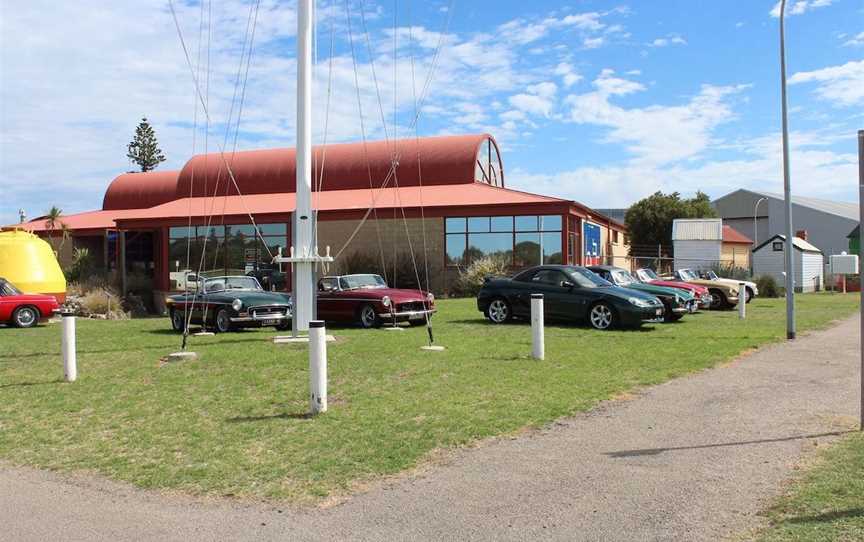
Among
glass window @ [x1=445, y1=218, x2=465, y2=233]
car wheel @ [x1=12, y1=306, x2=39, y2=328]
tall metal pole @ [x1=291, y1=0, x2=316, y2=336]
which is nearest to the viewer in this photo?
tall metal pole @ [x1=291, y1=0, x2=316, y2=336]

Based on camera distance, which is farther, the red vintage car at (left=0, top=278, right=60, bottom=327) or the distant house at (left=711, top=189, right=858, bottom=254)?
the distant house at (left=711, top=189, right=858, bottom=254)

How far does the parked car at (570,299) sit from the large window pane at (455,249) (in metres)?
14.3

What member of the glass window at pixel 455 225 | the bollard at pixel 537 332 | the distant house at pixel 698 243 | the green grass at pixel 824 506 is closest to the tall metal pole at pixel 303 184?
the bollard at pixel 537 332

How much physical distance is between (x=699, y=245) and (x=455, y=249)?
16188 millimetres

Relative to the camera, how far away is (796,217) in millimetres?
73500

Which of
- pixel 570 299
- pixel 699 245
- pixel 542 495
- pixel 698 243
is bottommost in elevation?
pixel 542 495

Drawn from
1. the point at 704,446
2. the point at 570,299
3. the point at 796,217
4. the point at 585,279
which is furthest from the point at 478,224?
the point at 796,217

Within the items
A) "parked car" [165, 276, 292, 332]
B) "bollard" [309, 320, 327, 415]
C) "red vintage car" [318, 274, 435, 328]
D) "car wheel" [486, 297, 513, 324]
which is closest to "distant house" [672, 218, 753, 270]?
"car wheel" [486, 297, 513, 324]

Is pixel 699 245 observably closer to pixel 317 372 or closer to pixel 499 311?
pixel 499 311

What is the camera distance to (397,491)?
214 inches

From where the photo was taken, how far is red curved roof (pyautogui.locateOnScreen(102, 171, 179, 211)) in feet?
155

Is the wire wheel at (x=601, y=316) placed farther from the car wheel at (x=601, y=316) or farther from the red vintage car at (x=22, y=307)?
the red vintage car at (x=22, y=307)

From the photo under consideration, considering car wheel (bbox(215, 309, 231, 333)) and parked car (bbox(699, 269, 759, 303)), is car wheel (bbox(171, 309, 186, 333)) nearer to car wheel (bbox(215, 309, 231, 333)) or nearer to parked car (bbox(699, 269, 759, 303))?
car wheel (bbox(215, 309, 231, 333))

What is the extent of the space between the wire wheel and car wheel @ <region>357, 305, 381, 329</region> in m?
4.58
